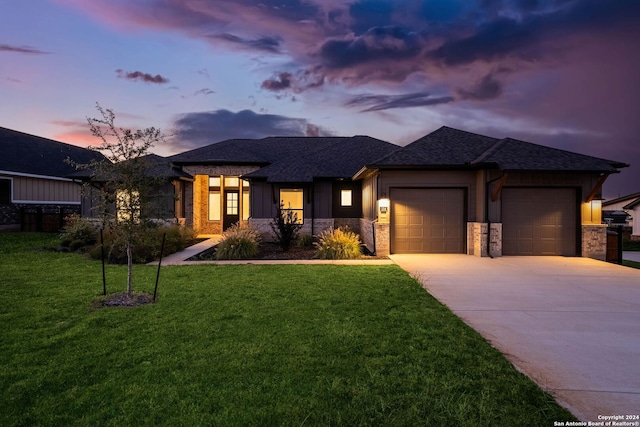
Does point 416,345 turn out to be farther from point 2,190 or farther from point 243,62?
point 2,190

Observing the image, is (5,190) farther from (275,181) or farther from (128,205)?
(128,205)

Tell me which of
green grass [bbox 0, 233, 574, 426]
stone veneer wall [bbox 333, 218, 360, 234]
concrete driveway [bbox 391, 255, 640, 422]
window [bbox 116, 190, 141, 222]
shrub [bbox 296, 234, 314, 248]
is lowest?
concrete driveway [bbox 391, 255, 640, 422]

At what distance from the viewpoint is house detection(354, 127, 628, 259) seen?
10.9 m

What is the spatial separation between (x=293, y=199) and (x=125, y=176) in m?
10.5

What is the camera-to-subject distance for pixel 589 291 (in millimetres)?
6633

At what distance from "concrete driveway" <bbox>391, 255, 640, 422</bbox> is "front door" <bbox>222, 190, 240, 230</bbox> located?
11380 millimetres

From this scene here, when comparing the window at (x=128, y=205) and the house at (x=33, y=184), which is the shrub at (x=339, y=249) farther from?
the house at (x=33, y=184)

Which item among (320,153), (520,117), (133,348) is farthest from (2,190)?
(520,117)

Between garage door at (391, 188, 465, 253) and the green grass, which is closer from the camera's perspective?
the green grass

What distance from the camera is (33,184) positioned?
19641 millimetres

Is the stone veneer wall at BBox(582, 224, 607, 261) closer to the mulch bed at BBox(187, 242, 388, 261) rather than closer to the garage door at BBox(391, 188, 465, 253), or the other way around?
the garage door at BBox(391, 188, 465, 253)

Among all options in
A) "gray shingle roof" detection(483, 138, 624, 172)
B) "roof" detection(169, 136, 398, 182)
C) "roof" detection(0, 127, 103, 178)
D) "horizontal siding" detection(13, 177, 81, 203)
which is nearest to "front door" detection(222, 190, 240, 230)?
"roof" detection(169, 136, 398, 182)

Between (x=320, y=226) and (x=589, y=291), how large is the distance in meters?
10.7

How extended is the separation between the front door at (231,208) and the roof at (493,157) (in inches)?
378
